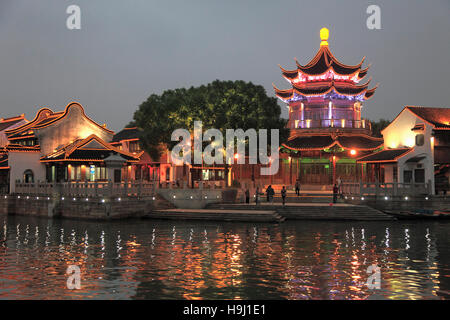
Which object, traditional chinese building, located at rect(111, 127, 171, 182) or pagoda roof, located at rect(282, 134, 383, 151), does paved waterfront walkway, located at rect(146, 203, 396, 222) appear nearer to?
pagoda roof, located at rect(282, 134, 383, 151)

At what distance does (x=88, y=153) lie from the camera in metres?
44.5

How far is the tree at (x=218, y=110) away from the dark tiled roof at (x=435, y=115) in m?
11.8

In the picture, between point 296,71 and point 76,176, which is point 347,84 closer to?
point 296,71

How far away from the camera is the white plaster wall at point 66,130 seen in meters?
48.9

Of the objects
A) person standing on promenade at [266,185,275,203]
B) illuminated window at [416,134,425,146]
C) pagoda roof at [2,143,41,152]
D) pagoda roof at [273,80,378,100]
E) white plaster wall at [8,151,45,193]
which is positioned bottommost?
person standing on promenade at [266,185,275,203]

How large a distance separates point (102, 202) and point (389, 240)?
19.0m

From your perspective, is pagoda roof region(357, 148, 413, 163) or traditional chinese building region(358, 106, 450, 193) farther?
pagoda roof region(357, 148, 413, 163)

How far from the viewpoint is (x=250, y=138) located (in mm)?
41719

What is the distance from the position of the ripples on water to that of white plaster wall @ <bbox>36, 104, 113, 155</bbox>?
19874 mm

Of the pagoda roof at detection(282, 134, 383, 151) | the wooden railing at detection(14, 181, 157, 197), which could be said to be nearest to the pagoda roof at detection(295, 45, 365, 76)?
the pagoda roof at detection(282, 134, 383, 151)

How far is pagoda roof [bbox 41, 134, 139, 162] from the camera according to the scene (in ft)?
143

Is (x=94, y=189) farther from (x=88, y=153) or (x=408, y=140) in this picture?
(x=408, y=140)

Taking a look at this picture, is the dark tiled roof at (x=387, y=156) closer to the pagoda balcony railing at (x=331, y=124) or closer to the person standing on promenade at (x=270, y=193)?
the pagoda balcony railing at (x=331, y=124)
